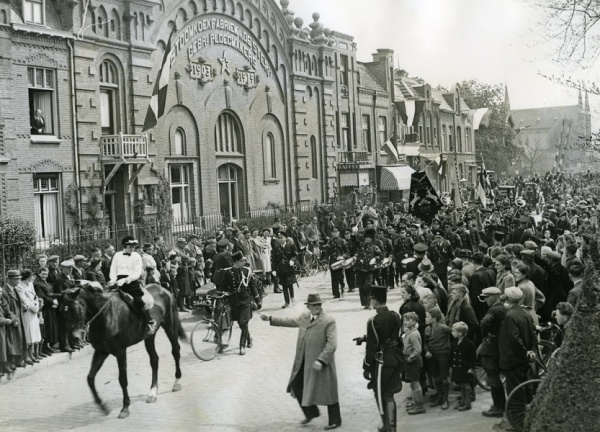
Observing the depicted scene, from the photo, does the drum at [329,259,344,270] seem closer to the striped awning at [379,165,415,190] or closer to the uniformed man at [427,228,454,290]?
the uniformed man at [427,228,454,290]

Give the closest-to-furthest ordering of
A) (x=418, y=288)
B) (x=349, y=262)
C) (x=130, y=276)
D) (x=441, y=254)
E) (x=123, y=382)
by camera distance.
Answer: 1. (x=123, y=382)
2. (x=130, y=276)
3. (x=418, y=288)
4. (x=441, y=254)
5. (x=349, y=262)

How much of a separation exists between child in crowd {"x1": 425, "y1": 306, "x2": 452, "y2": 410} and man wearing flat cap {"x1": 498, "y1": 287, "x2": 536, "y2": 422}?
1031 mm

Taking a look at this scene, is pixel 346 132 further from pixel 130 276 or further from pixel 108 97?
pixel 130 276

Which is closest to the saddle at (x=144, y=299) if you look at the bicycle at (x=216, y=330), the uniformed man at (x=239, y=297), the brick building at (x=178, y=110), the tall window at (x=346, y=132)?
the bicycle at (x=216, y=330)

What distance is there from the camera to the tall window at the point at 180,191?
28547 mm

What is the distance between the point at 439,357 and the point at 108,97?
1879cm

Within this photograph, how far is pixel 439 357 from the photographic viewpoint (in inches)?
386

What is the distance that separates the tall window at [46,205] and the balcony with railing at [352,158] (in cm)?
2016

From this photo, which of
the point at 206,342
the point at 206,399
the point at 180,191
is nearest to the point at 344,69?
the point at 180,191

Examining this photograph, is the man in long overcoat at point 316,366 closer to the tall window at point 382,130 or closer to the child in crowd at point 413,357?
the child in crowd at point 413,357

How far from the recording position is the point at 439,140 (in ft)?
180

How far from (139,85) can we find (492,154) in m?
51.2

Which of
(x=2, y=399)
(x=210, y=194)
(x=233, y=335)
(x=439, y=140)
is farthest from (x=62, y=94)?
(x=439, y=140)

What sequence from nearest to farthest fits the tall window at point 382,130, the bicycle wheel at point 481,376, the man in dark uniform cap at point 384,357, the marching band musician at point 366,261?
the man in dark uniform cap at point 384,357, the bicycle wheel at point 481,376, the marching band musician at point 366,261, the tall window at point 382,130
